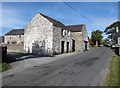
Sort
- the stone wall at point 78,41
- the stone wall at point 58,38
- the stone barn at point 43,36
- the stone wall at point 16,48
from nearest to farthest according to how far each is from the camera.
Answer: the stone barn at point 43,36, the stone wall at point 58,38, the stone wall at point 16,48, the stone wall at point 78,41

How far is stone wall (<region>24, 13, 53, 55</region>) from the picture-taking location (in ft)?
113

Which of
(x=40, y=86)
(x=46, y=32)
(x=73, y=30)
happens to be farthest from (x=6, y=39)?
(x=40, y=86)

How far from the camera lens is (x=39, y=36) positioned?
36.0 metres

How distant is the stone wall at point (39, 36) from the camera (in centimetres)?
3459

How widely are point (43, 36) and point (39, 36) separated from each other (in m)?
1.01

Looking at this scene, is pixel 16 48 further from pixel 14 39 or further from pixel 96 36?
pixel 96 36

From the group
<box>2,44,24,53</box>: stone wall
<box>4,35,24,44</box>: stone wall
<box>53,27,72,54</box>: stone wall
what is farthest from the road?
<box>4,35,24,44</box>: stone wall

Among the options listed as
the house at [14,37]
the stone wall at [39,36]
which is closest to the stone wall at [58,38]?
the stone wall at [39,36]

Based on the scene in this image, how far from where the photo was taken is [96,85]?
9039mm

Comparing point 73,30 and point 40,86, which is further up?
point 73,30

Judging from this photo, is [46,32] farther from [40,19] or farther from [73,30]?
[73,30]

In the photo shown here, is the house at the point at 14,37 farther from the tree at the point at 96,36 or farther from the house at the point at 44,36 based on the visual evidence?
the tree at the point at 96,36

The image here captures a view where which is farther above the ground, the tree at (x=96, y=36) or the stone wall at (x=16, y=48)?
the tree at (x=96, y=36)

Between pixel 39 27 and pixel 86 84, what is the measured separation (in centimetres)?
2821
